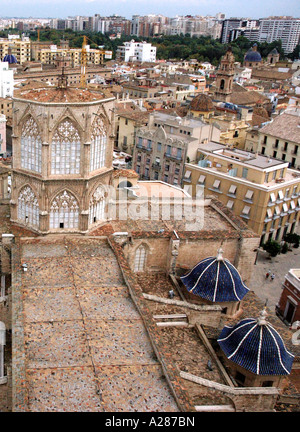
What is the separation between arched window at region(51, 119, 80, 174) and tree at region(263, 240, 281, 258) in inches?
937

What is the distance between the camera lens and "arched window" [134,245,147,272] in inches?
1098

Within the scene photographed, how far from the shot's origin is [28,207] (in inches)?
1043

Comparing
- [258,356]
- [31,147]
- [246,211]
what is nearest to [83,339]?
[258,356]

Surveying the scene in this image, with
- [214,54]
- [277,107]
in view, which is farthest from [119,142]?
[214,54]

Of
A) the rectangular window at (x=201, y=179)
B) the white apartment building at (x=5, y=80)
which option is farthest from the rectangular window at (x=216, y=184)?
the white apartment building at (x=5, y=80)

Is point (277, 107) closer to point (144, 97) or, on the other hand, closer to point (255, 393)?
point (144, 97)

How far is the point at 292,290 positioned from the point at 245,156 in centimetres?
1969

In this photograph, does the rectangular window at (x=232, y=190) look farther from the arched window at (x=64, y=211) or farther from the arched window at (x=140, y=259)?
the arched window at (x=64, y=211)

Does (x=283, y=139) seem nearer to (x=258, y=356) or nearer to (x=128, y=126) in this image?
(x=128, y=126)

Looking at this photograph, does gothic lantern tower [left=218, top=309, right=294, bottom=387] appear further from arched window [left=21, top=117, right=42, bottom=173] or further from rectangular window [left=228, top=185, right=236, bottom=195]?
rectangular window [left=228, top=185, right=236, bottom=195]

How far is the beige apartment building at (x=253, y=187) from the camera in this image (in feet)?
144

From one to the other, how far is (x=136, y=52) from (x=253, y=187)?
143770mm

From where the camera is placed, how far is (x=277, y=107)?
87.4 meters

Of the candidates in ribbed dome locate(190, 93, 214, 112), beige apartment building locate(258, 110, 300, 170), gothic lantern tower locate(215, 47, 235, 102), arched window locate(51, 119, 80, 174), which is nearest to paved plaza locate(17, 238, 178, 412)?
arched window locate(51, 119, 80, 174)
